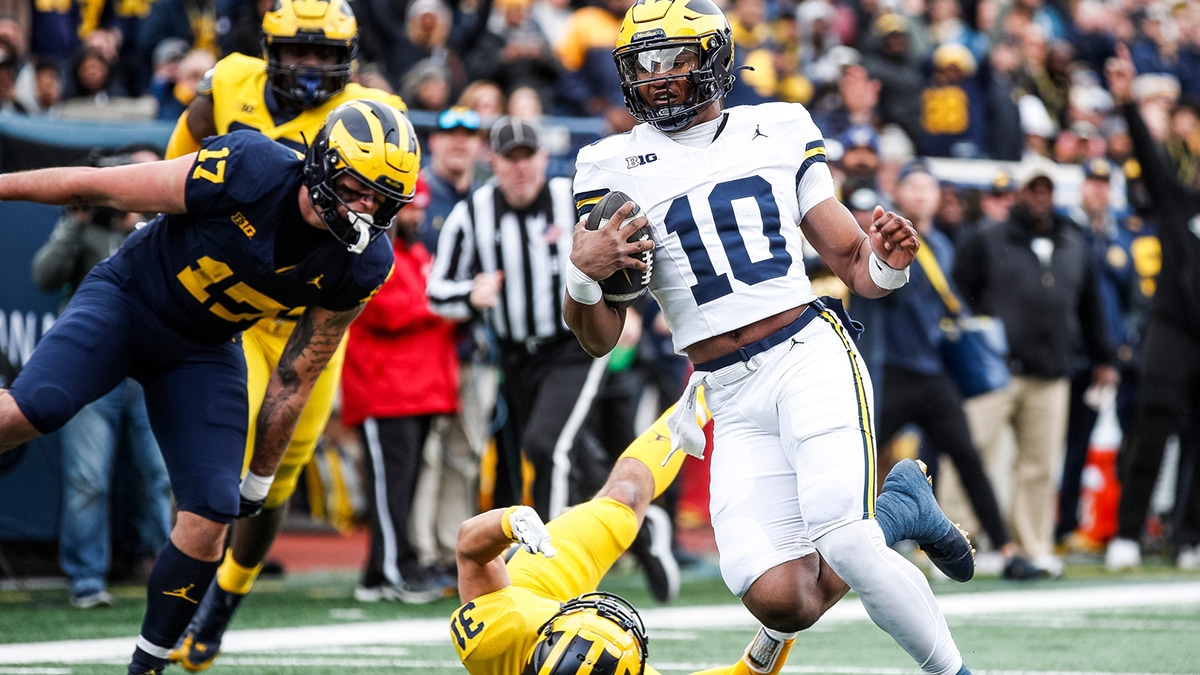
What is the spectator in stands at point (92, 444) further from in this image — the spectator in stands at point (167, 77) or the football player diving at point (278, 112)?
the spectator in stands at point (167, 77)

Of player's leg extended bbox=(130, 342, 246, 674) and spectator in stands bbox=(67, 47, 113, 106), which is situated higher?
player's leg extended bbox=(130, 342, 246, 674)

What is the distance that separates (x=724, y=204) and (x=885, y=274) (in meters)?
0.48

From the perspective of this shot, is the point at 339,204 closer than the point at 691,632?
Yes

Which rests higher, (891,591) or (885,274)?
(885,274)

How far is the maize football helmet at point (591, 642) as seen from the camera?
367 centimetres

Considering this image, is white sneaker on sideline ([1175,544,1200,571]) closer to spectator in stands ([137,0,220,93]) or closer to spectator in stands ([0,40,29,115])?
spectator in stands ([137,0,220,93])

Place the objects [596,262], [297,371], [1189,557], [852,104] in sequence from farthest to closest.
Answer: [852,104] < [1189,557] < [297,371] < [596,262]

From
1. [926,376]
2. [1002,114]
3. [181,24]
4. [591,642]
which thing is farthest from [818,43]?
[591,642]

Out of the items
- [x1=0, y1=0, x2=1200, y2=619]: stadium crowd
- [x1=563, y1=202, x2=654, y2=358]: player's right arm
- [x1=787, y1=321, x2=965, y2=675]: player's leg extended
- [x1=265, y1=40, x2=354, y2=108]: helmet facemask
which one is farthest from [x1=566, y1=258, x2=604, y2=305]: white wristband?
[x1=0, y1=0, x2=1200, y2=619]: stadium crowd

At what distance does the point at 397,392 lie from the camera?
7.86m

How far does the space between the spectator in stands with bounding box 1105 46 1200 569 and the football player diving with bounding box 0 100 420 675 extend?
238 inches

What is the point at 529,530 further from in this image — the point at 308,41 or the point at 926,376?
the point at 926,376

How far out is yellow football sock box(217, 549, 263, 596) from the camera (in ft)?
18.0

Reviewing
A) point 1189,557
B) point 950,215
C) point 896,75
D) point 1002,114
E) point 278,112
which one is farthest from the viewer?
point 1002,114
